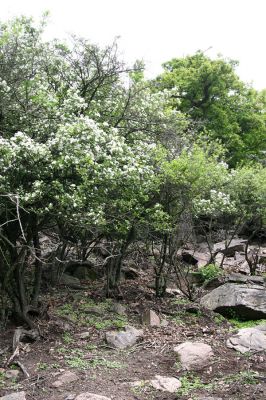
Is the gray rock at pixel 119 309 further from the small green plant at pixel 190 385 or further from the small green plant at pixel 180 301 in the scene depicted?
the small green plant at pixel 190 385

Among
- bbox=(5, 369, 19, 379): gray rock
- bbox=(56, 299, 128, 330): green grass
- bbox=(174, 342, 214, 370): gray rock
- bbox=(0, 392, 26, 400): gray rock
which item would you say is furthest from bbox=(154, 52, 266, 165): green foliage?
bbox=(0, 392, 26, 400): gray rock

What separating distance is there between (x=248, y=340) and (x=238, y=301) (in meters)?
2.23

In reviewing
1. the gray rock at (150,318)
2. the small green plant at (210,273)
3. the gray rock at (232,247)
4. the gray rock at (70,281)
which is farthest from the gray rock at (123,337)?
the gray rock at (232,247)

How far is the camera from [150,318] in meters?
10.4

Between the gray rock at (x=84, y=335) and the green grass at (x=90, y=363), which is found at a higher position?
the gray rock at (x=84, y=335)

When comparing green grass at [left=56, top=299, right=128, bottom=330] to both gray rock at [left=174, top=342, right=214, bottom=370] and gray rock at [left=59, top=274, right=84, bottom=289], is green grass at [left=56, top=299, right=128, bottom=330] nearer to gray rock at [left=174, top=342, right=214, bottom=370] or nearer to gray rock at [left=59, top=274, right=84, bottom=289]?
gray rock at [left=59, top=274, right=84, bottom=289]

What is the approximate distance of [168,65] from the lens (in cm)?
3291

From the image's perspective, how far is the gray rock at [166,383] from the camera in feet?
23.0

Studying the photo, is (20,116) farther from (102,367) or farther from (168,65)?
(168,65)

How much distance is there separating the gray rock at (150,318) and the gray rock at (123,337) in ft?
2.35

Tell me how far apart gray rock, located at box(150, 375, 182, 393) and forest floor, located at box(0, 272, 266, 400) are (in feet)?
0.37

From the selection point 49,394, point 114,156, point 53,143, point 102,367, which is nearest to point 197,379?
point 102,367

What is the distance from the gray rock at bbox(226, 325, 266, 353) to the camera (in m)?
8.88

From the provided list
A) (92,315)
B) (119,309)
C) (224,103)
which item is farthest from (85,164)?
(224,103)
